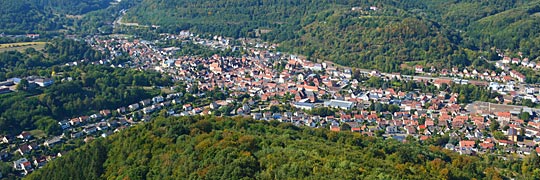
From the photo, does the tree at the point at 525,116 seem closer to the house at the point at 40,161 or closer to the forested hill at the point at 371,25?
the forested hill at the point at 371,25

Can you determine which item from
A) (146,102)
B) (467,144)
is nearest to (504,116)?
(467,144)

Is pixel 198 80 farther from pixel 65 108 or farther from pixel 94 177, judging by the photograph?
pixel 94 177

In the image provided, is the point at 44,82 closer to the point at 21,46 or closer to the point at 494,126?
the point at 21,46

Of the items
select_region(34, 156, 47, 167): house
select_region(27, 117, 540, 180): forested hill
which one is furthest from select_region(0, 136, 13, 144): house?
select_region(27, 117, 540, 180): forested hill

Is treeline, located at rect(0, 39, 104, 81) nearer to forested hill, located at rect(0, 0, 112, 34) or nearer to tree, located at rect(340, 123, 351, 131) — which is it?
forested hill, located at rect(0, 0, 112, 34)

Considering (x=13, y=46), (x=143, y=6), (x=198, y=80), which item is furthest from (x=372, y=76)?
(x=143, y=6)
